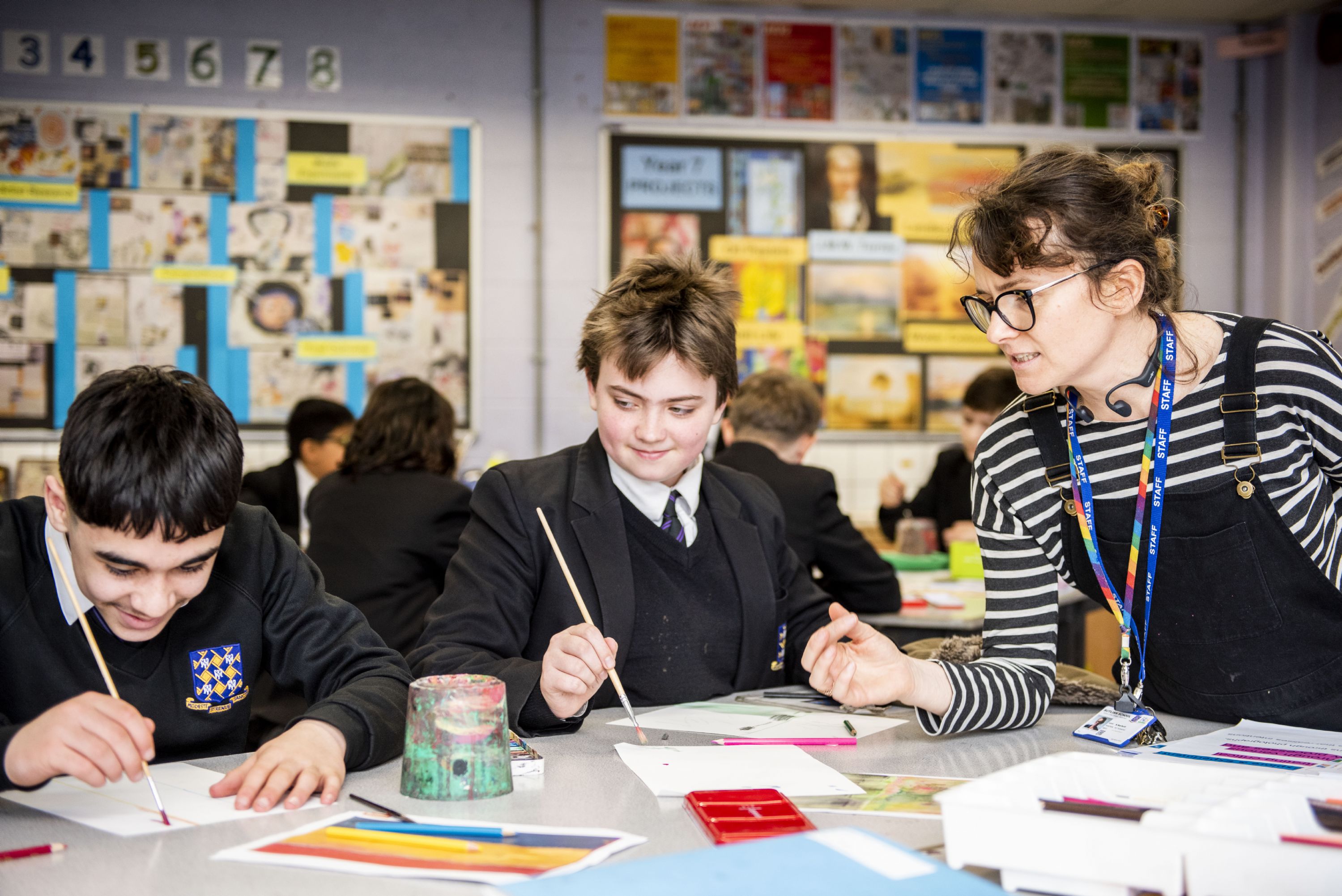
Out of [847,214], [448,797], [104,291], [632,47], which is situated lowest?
[448,797]

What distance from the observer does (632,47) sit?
4.48 m

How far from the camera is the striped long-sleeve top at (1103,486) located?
1.40 metres

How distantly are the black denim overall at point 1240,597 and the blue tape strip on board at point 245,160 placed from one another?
369 centimetres

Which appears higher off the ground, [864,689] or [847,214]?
[847,214]

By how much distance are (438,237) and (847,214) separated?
1.64 m

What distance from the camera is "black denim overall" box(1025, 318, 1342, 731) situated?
1.39 m

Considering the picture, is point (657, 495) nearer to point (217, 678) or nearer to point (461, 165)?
point (217, 678)

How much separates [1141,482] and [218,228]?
3.75m

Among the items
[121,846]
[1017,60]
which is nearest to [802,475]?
[121,846]

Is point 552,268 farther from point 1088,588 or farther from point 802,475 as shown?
point 1088,588

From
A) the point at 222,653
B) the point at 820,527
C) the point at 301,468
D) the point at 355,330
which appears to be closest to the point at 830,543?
the point at 820,527

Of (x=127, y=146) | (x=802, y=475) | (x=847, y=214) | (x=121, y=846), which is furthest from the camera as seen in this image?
(x=847, y=214)

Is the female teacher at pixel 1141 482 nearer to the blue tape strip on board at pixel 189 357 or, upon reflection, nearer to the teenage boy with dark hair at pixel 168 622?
the teenage boy with dark hair at pixel 168 622

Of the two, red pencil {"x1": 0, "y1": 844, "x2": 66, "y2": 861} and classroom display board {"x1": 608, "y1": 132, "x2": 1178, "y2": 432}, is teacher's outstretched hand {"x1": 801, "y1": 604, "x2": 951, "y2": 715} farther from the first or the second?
classroom display board {"x1": 608, "y1": 132, "x2": 1178, "y2": 432}
